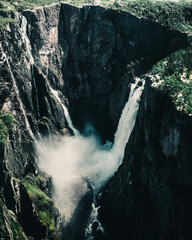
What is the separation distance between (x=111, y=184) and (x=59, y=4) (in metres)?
53.2

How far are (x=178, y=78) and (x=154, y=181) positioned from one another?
20315 mm

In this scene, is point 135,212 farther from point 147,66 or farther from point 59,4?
point 59,4

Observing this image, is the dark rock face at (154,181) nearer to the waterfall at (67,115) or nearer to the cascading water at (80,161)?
the cascading water at (80,161)

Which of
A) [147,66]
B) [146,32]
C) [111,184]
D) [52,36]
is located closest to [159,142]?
[111,184]

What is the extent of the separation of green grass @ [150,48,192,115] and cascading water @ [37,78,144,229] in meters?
10.7

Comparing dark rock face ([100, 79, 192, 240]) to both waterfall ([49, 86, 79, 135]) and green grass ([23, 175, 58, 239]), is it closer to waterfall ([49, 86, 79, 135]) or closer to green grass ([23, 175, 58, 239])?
green grass ([23, 175, 58, 239])

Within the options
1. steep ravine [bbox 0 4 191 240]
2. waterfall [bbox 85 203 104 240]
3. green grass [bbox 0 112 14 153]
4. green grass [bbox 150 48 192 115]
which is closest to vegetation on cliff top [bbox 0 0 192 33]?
steep ravine [bbox 0 4 191 240]

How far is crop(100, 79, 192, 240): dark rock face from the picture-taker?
148 feet

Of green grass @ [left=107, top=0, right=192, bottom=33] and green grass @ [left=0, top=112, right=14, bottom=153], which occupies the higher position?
green grass @ [left=107, top=0, right=192, bottom=33]

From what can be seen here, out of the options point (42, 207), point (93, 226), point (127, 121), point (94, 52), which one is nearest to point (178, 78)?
point (127, 121)

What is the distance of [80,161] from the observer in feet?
265

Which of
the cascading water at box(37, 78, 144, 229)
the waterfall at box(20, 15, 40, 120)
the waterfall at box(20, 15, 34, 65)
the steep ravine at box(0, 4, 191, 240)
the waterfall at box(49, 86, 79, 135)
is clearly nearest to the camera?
the steep ravine at box(0, 4, 191, 240)

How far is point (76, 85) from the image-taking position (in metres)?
89.4

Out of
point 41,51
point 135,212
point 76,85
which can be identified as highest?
point 41,51
